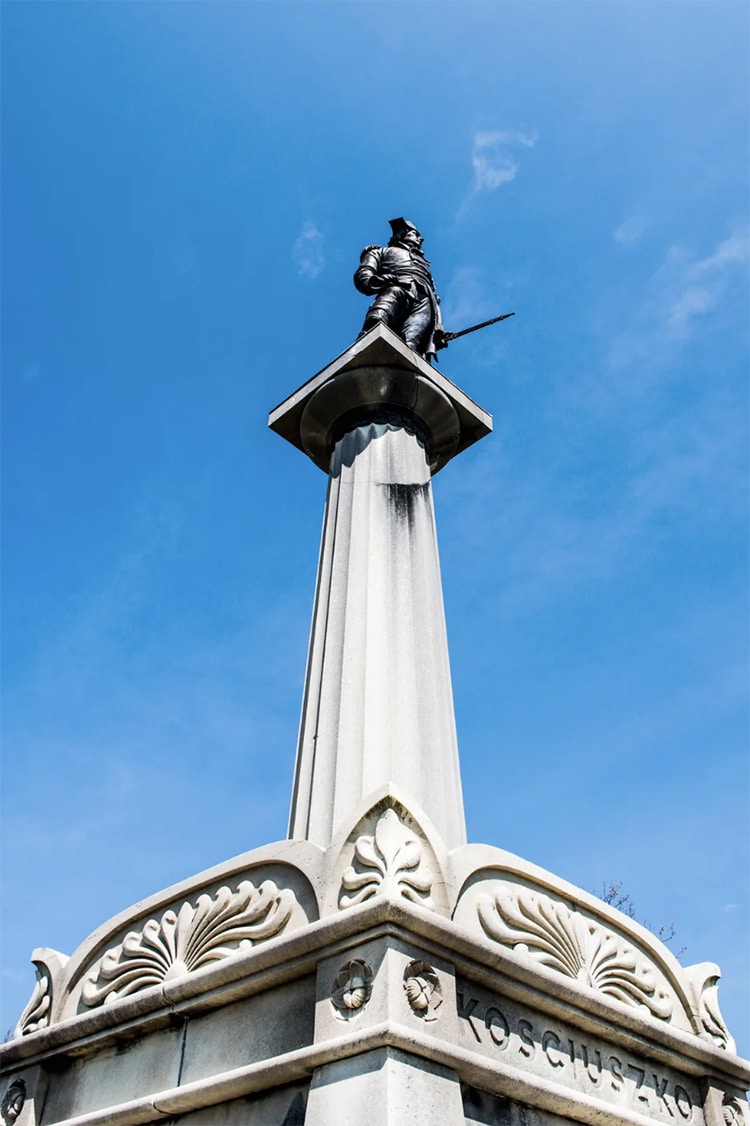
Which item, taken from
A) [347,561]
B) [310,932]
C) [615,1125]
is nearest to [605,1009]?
[615,1125]

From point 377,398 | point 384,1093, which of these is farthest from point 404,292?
point 384,1093

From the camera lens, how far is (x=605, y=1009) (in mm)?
4863

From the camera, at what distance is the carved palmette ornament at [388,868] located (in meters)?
4.41

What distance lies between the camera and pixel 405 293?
11.1m

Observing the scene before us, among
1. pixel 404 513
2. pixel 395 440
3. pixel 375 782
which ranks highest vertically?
pixel 395 440

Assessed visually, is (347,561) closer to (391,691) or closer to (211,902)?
(391,691)

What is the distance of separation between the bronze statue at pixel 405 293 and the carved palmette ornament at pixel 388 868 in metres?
6.77

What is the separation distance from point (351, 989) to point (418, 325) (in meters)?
8.15

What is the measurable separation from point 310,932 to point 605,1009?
165 centimetres

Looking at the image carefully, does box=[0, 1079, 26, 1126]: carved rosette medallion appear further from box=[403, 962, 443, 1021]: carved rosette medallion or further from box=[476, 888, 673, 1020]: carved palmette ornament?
box=[476, 888, 673, 1020]: carved palmette ornament

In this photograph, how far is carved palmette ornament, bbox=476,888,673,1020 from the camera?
15.9 feet

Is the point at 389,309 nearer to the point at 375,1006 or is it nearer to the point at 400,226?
the point at 400,226

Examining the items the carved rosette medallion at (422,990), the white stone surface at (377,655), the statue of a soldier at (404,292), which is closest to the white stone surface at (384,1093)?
the carved rosette medallion at (422,990)

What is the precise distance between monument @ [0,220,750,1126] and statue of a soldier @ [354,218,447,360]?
515 cm
